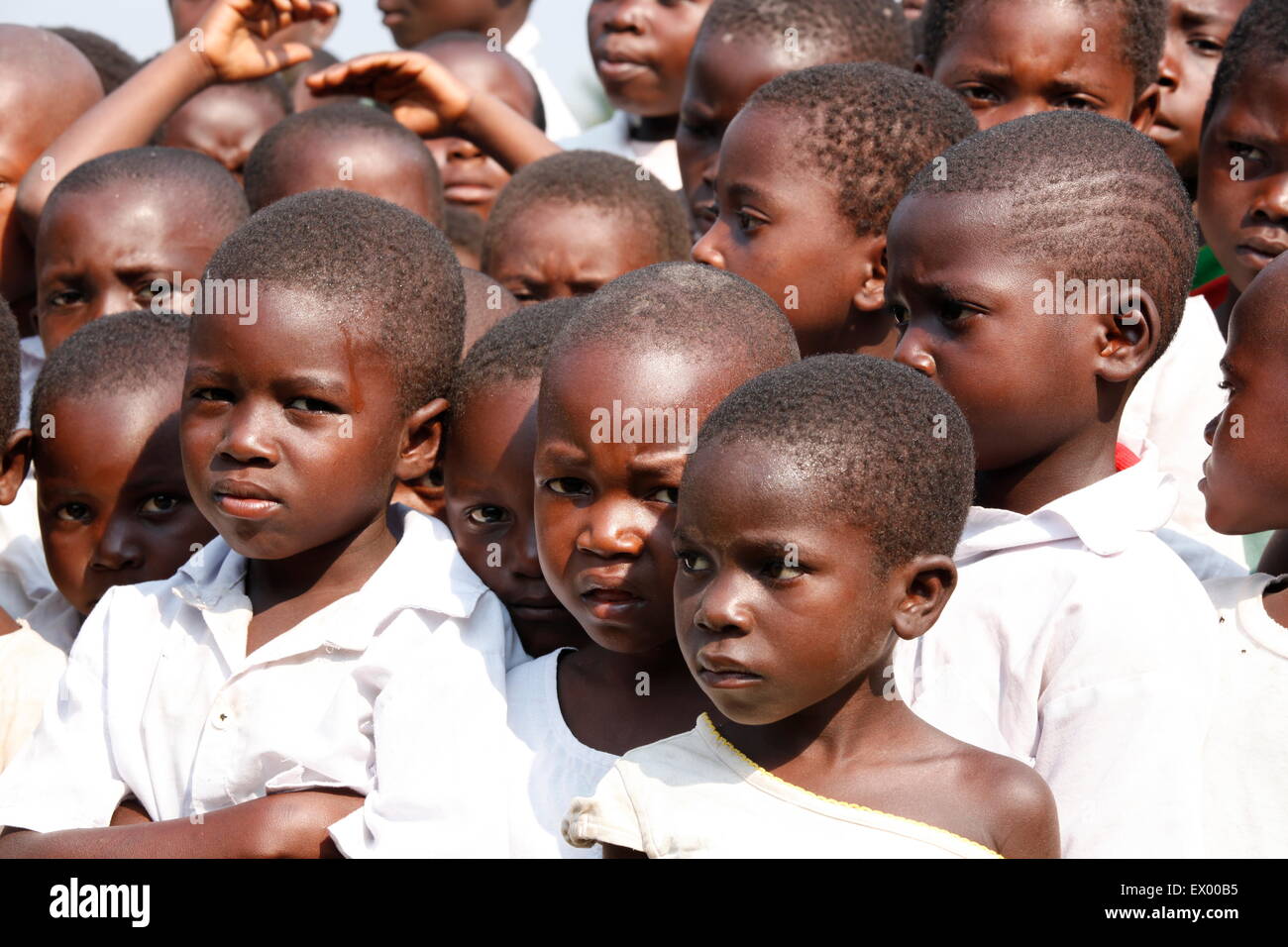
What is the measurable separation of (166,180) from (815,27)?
1.89 m

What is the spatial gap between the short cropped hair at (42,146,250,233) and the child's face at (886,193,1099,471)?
89.2 inches

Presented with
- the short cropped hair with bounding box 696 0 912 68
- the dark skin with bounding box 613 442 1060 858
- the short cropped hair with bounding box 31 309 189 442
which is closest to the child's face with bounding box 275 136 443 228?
the short cropped hair with bounding box 696 0 912 68

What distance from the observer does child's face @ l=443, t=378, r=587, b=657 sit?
3.00 meters

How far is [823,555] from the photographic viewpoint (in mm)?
2223

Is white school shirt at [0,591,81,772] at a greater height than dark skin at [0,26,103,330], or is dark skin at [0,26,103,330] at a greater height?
dark skin at [0,26,103,330]

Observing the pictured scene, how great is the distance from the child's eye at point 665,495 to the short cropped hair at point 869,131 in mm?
1128

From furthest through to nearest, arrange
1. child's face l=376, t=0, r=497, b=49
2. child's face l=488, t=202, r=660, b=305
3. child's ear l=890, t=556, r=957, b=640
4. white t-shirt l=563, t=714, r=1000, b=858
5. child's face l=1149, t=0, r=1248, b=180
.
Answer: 1. child's face l=376, t=0, r=497, b=49
2. child's face l=1149, t=0, r=1248, b=180
3. child's face l=488, t=202, r=660, b=305
4. child's ear l=890, t=556, r=957, b=640
5. white t-shirt l=563, t=714, r=1000, b=858

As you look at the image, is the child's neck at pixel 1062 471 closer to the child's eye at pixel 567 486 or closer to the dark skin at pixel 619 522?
the dark skin at pixel 619 522

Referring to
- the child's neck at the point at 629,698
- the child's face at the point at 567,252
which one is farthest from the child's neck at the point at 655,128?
the child's neck at the point at 629,698

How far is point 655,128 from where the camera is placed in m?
6.14

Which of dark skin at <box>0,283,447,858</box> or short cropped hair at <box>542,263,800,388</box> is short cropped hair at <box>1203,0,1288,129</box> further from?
dark skin at <box>0,283,447,858</box>

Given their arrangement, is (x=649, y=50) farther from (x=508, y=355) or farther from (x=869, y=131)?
(x=508, y=355)

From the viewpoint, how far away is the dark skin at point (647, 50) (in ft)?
19.3
